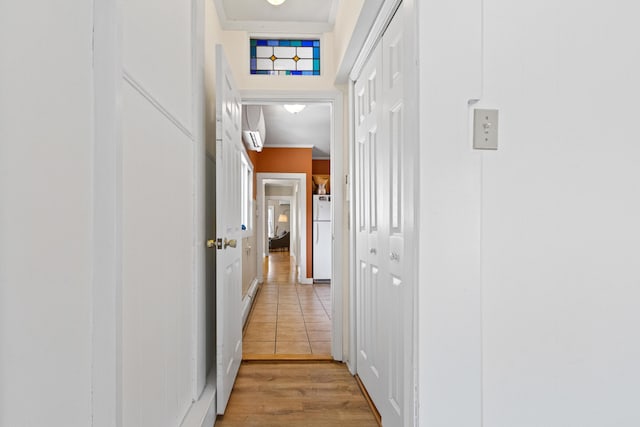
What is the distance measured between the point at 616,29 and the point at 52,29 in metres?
1.50

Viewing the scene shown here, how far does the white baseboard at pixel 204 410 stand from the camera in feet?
5.71

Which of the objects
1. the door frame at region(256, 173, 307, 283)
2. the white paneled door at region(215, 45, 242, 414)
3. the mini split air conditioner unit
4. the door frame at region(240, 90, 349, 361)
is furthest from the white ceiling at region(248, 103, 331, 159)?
the white paneled door at region(215, 45, 242, 414)

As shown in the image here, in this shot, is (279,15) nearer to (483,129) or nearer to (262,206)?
(483,129)

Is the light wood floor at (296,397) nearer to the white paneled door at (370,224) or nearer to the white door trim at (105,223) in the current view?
the white paneled door at (370,224)

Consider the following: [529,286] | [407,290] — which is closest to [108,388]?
[407,290]

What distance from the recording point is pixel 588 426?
1271 millimetres

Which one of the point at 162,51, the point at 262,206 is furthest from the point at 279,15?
the point at 262,206

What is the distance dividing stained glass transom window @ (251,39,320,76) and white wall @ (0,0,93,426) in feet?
7.67

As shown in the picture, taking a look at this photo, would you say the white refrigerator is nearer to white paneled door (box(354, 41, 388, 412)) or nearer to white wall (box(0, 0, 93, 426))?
white paneled door (box(354, 41, 388, 412))

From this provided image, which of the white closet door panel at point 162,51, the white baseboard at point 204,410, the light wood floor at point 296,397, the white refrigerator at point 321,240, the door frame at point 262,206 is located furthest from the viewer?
the white refrigerator at point 321,240

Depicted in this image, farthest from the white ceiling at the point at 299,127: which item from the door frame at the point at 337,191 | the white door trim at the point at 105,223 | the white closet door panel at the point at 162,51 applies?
the white door trim at the point at 105,223

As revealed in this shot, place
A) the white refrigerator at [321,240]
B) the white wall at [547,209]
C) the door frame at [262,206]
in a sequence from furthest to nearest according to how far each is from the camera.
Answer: the white refrigerator at [321,240] < the door frame at [262,206] < the white wall at [547,209]

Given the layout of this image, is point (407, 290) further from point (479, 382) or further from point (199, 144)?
point (199, 144)

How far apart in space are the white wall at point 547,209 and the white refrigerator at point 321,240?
6.09 meters
